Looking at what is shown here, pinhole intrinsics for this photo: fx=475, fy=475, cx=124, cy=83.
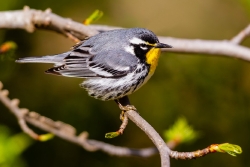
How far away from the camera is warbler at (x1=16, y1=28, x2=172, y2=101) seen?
2.34 metres

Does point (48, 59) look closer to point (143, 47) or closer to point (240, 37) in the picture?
point (143, 47)

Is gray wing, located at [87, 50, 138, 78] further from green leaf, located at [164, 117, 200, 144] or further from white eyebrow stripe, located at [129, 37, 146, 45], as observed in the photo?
green leaf, located at [164, 117, 200, 144]

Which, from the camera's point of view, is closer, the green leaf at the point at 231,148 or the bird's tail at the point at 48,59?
the green leaf at the point at 231,148

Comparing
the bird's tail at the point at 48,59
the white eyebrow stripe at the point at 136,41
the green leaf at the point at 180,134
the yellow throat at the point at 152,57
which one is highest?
the white eyebrow stripe at the point at 136,41

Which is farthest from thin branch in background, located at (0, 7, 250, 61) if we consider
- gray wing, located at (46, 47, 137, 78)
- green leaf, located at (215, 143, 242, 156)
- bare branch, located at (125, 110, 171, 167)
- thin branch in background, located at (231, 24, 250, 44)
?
green leaf, located at (215, 143, 242, 156)

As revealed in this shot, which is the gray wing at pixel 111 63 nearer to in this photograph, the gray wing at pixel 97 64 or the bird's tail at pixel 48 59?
the gray wing at pixel 97 64

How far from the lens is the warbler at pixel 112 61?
2.34 metres

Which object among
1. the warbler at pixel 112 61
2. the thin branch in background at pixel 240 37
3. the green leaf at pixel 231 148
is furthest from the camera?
the thin branch in background at pixel 240 37

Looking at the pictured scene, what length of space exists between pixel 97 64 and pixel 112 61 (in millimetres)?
78

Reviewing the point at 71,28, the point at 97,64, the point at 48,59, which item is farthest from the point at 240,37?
the point at 48,59

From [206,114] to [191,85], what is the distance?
0.21 metres

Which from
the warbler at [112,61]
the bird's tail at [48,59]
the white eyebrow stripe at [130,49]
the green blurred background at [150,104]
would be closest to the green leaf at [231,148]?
the warbler at [112,61]

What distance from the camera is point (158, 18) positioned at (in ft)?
12.8

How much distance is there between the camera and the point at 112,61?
7.97 ft
